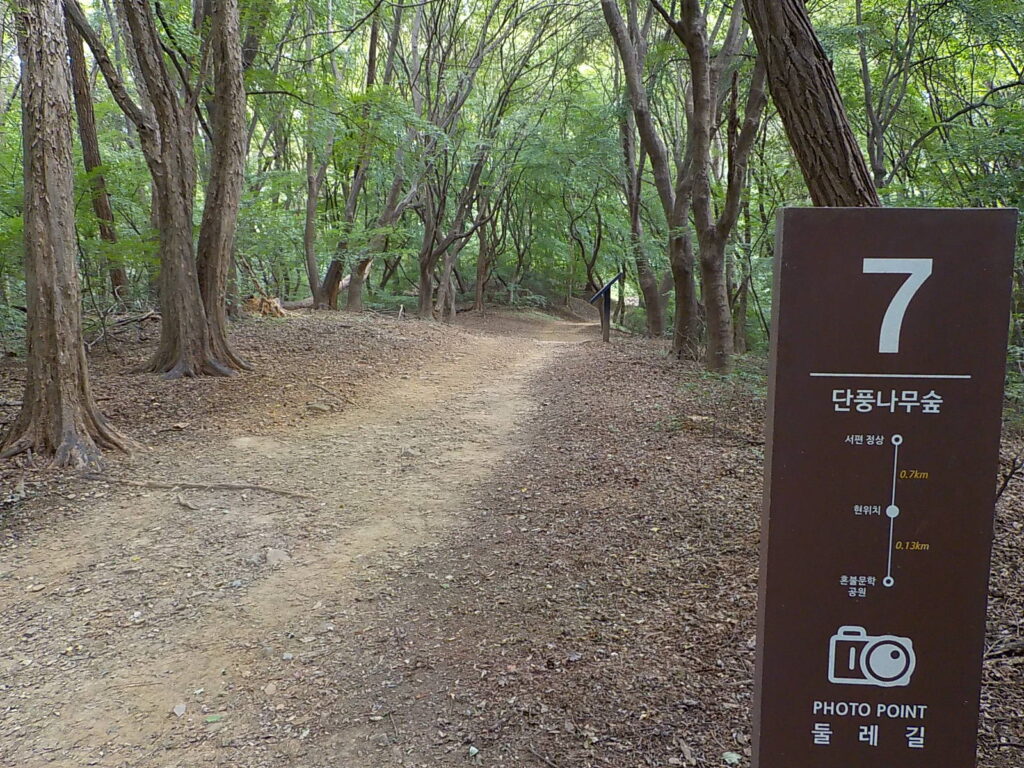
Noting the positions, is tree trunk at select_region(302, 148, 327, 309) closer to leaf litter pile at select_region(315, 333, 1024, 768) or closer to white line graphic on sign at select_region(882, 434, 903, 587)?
leaf litter pile at select_region(315, 333, 1024, 768)

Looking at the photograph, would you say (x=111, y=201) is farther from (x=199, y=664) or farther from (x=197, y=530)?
(x=199, y=664)

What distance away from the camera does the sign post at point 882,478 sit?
5.05 ft

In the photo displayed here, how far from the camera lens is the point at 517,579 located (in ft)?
12.8

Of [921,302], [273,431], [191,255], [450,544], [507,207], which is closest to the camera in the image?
[921,302]

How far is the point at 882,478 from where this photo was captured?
157 cm

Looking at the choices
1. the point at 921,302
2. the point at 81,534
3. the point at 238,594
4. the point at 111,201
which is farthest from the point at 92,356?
the point at 921,302

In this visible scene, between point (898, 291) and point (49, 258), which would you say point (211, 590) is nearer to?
point (49, 258)

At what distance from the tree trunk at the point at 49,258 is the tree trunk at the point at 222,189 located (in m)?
3.38

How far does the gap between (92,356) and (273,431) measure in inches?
193

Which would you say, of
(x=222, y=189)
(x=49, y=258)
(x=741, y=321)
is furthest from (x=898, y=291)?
(x=741, y=321)

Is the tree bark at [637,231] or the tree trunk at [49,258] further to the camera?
the tree bark at [637,231]

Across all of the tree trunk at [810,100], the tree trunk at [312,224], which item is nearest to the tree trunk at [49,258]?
the tree trunk at [810,100]

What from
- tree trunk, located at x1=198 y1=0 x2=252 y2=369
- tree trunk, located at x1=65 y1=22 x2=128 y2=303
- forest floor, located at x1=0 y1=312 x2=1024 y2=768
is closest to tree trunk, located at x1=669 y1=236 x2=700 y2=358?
forest floor, located at x1=0 y1=312 x2=1024 y2=768

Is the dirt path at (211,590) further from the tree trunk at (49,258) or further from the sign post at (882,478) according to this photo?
the sign post at (882,478)
